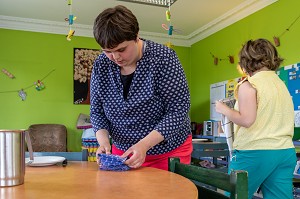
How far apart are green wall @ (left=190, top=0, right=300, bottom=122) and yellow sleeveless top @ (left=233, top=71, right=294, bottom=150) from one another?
200cm

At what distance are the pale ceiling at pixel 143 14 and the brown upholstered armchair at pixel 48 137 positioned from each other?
1.58 meters

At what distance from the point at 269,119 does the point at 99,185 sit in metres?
1.18

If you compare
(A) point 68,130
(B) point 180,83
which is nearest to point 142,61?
(B) point 180,83

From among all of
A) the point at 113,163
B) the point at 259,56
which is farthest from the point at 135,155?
the point at 259,56

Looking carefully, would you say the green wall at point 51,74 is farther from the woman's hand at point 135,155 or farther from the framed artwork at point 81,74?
the woman's hand at point 135,155

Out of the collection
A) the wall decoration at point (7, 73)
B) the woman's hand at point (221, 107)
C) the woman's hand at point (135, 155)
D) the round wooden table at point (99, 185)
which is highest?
the wall decoration at point (7, 73)

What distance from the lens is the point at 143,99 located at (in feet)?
4.19

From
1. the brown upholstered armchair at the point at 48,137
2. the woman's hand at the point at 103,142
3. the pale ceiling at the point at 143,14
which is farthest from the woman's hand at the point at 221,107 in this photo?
the brown upholstered armchair at the point at 48,137

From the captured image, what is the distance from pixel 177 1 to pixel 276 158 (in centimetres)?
294

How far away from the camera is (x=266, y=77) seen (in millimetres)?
1758

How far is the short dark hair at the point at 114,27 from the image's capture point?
108cm

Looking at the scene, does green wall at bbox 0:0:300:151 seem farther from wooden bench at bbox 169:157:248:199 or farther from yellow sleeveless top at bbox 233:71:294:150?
wooden bench at bbox 169:157:248:199

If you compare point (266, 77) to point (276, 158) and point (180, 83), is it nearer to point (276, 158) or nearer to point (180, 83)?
point (276, 158)

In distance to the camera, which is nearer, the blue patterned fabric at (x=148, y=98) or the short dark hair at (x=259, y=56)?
the blue patterned fabric at (x=148, y=98)
